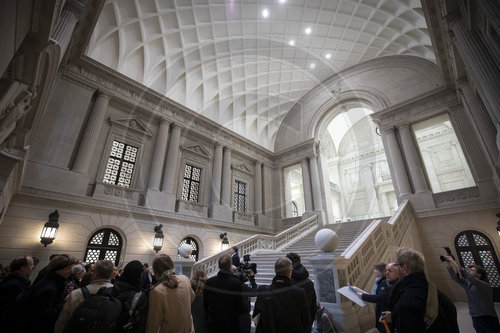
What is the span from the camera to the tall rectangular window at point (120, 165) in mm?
10656

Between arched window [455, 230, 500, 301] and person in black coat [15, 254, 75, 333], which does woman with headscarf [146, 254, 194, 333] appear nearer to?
person in black coat [15, 254, 75, 333]

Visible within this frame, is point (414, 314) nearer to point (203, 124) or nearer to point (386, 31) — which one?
point (203, 124)

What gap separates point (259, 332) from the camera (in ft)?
7.50

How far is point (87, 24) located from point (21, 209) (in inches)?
279

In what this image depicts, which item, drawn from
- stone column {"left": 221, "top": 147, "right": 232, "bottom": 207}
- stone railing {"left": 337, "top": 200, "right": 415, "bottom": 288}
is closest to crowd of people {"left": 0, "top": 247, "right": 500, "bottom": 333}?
stone railing {"left": 337, "top": 200, "right": 415, "bottom": 288}

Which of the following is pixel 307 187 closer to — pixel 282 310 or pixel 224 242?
pixel 224 242

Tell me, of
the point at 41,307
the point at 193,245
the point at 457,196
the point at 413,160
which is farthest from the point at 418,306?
the point at 413,160

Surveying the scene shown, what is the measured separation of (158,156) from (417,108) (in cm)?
1490

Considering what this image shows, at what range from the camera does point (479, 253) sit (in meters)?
9.70

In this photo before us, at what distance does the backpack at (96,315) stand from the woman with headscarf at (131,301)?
2.6 inches

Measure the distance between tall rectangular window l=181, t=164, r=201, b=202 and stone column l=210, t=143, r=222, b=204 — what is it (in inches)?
37.3

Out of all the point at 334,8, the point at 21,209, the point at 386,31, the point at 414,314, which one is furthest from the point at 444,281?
the point at 21,209

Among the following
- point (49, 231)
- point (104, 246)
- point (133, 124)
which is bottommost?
point (104, 246)

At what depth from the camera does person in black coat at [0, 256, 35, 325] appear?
94.6 inches
